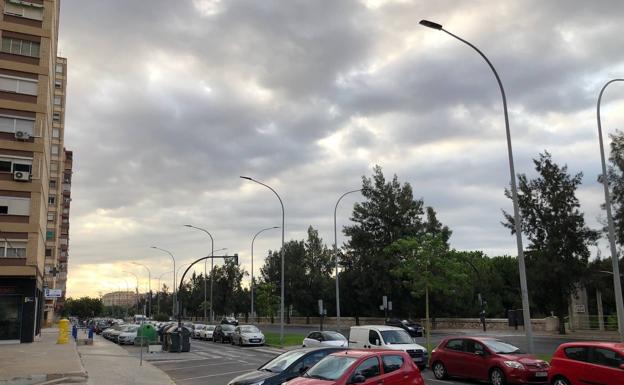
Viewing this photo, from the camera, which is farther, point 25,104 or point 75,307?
point 75,307

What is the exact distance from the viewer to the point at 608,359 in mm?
13344

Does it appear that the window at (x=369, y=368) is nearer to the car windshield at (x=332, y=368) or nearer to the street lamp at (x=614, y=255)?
the car windshield at (x=332, y=368)

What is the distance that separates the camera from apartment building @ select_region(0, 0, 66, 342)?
39312 millimetres

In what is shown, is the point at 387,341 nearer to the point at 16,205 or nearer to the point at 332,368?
the point at 332,368

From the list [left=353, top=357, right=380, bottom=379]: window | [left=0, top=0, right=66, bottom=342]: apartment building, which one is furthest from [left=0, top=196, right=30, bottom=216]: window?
[left=353, top=357, right=380, bottom=379]: window

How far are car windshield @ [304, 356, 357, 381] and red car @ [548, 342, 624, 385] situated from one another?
6.33m

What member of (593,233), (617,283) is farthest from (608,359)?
(593,233)

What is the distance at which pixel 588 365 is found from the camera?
539 inches

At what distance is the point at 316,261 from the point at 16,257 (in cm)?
5794

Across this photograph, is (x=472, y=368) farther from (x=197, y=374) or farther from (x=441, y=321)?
(x=441, y=321)

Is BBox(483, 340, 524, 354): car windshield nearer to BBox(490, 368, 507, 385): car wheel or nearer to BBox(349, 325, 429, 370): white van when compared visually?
BBox(490, 368, 507, 385): car wheel

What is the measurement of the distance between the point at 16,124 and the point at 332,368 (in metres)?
38.1

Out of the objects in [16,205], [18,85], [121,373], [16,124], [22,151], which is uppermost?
[18,85]

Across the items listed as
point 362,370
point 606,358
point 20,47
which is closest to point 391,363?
point 362,370
